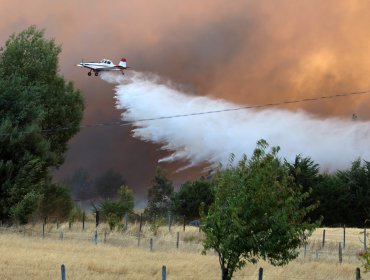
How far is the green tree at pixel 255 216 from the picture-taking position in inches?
776

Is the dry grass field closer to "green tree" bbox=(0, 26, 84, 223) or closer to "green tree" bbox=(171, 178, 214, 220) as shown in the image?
"green tree" bbox=(0, 26, 84, 223)

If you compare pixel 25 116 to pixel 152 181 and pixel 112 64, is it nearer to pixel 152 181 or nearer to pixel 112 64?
pixel 112 64

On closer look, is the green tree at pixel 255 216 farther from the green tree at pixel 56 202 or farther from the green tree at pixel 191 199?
the green tree at pixel 191 199

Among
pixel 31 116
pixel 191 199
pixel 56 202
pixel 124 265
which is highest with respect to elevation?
pixel 31 116

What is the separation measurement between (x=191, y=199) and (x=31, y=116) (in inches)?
1896

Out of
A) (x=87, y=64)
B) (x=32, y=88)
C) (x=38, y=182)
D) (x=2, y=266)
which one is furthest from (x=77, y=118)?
(x=2, y=266)

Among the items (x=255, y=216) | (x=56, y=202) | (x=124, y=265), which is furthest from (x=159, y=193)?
(x=255, y=216)

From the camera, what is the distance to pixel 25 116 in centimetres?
5788

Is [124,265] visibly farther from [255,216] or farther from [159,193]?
[159,193]

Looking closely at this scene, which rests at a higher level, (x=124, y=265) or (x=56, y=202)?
(x=56, y=202)

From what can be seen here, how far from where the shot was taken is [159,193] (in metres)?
121

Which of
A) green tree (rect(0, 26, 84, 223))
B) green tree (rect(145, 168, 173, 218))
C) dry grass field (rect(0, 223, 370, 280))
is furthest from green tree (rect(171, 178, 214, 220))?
dry grass field (rect(0, 223, 370, 280))

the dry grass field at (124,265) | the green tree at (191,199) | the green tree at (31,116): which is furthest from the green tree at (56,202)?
the green tree at (191,199)

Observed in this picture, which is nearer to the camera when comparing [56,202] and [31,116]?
[31,116]
